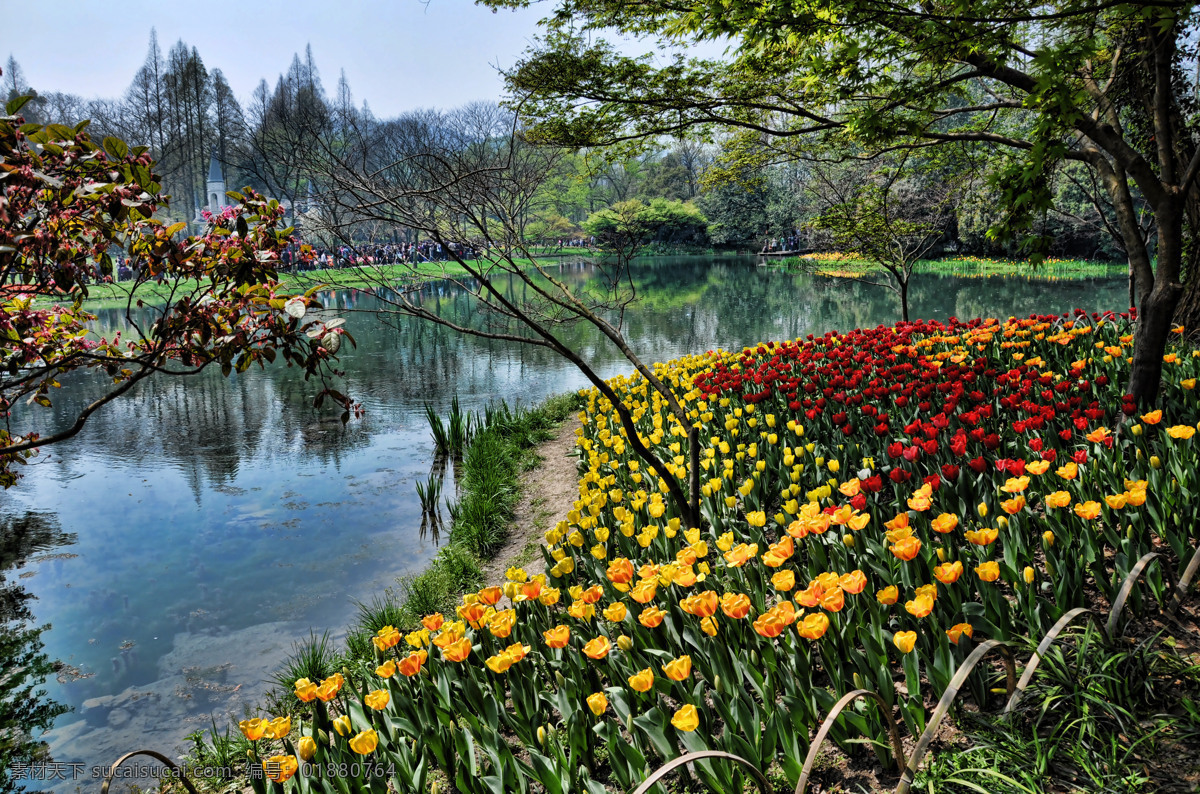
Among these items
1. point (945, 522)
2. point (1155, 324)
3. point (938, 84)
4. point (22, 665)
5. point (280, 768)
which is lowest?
point (22, 665)

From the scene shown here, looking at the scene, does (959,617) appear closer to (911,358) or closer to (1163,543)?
(1163,543)

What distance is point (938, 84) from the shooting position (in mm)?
4055

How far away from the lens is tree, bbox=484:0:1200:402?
3412 mm

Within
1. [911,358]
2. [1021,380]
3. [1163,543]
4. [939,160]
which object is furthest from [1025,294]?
[1163,543]

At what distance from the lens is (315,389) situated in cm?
1280

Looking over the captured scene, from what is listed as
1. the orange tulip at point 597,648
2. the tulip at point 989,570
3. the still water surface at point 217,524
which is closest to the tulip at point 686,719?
the orange tulip at point 597,648

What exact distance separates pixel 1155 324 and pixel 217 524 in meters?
7.60

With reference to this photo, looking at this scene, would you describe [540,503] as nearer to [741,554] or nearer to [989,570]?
[741,554]

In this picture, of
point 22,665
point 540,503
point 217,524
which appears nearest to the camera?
point 22,665

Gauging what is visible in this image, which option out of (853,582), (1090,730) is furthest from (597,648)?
(1090,730)

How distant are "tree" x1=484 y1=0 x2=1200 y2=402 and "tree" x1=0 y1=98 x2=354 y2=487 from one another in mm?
2860

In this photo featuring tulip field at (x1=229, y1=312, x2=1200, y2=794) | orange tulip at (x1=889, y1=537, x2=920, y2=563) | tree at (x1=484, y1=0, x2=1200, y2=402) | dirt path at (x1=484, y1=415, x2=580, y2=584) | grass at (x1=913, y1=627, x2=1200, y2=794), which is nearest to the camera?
grass at (x1=913, y1=627, x2=1200, y2=794)

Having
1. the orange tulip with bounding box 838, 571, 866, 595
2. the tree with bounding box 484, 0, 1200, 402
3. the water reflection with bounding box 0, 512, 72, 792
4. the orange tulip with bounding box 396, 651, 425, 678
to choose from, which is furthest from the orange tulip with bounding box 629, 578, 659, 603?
the water reflection with bounding box 0, 512, 72, 792

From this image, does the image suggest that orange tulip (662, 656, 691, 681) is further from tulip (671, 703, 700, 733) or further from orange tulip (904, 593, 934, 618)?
orange tulip (904, 593, 934, 618)
